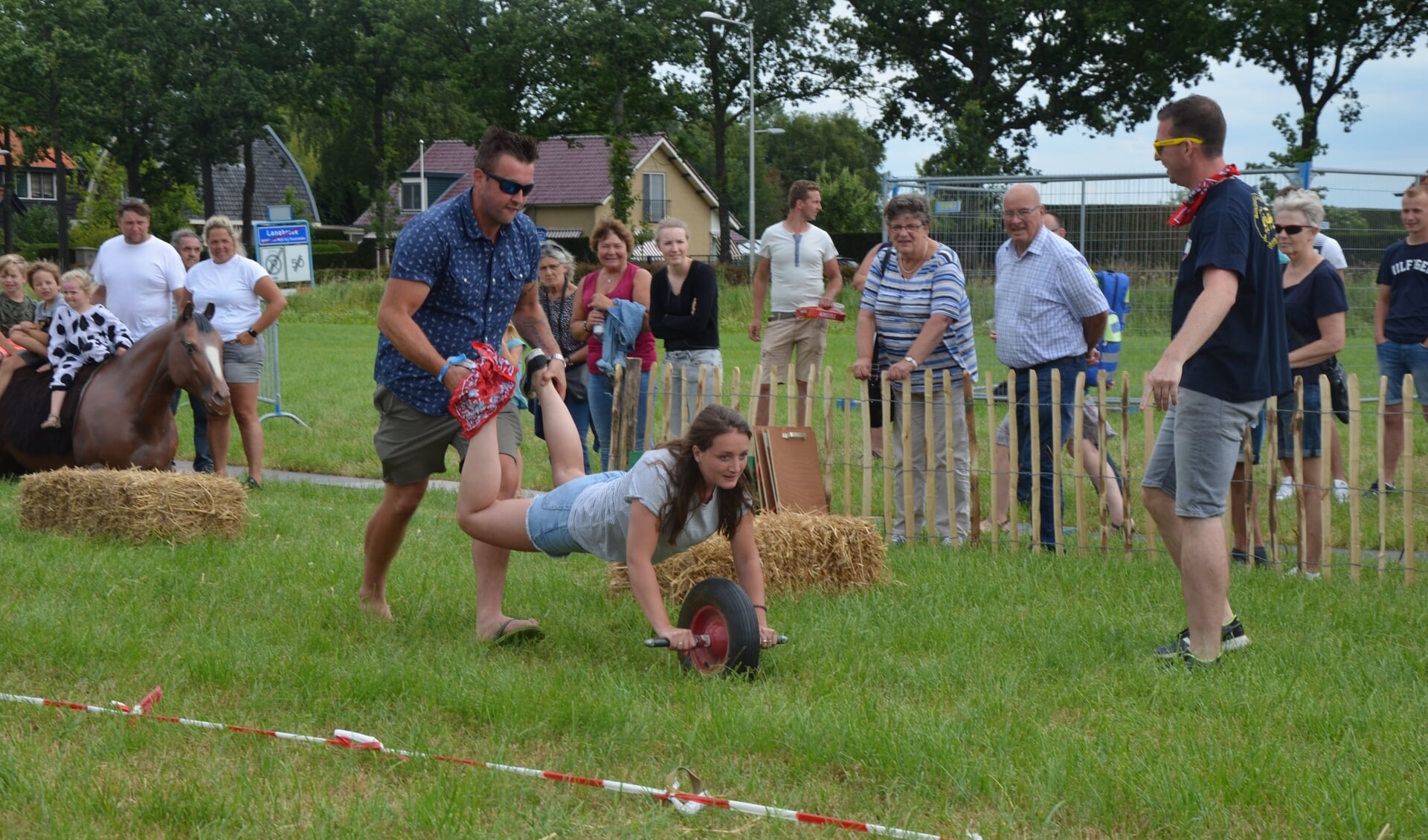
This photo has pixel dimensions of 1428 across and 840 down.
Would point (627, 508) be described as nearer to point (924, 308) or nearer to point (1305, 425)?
point (924, 308)

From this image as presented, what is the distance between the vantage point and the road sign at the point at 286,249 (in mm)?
18484

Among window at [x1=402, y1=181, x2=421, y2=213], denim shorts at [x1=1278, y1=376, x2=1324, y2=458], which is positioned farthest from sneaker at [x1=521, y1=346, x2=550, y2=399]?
window at [x1=402, y1=181, x2=421, y2=213]

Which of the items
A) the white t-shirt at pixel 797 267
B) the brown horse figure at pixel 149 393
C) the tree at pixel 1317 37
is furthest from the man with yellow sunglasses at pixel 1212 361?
the tree at pixel 1317 37

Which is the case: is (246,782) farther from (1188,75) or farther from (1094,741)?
(1188,75)

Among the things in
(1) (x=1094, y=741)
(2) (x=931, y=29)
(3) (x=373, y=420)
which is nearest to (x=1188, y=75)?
(2) (x=931, y=29)

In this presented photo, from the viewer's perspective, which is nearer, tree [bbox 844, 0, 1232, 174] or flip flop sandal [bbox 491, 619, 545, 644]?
flip flop sandal [bbox 491, 619, 545, 644]

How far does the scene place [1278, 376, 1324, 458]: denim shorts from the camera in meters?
7.50

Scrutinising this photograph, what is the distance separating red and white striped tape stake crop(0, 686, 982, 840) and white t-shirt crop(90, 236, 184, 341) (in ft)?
20.3

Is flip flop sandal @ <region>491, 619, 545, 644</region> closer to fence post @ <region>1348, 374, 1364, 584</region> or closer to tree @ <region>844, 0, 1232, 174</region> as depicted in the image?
fence post @ <region>1348, 374, 1364, 584</region>

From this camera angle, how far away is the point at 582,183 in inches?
2448

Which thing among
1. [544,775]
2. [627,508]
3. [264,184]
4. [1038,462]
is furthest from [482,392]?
[264,184]

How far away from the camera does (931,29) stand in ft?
161

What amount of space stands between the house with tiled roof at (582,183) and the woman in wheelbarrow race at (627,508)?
174ft

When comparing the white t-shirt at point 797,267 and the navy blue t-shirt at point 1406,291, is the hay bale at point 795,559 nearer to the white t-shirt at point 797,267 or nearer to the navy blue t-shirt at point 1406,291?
the white t-shirt at point 797,267
